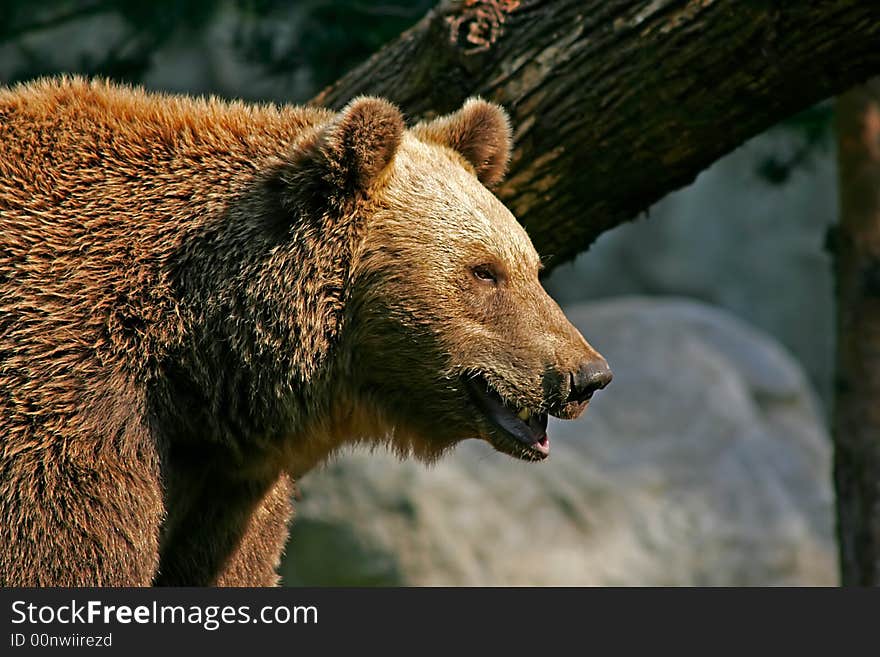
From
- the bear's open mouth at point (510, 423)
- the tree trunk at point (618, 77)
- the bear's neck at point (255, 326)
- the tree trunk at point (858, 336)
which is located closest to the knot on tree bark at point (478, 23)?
the tree trunk at point (618, 77)

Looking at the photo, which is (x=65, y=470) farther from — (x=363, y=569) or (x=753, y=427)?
(x=753, y=427)

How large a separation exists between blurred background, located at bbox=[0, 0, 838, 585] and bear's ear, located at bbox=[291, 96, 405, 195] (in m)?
3.51

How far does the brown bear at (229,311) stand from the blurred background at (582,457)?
11.4 ft

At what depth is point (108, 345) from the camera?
3.52m

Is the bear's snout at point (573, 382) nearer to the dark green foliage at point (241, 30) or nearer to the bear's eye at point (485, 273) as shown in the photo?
the bear's eye at point (485, 273)

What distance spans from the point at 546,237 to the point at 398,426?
1418 millimetres

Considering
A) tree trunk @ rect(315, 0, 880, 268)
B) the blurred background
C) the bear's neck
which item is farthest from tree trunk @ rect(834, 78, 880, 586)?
the bear's neck

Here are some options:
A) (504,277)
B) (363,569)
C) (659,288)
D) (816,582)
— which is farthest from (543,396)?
(659,288)

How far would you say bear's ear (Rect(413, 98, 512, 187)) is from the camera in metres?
4.24

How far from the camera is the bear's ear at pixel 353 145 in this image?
367 centimetres

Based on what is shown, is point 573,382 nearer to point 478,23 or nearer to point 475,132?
point 475,132

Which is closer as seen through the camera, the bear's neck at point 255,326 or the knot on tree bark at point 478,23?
the bear's neck at point 255,326

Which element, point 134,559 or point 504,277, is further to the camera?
point 504,277

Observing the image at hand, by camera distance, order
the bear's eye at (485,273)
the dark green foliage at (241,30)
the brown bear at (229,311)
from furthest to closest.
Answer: the dark green foliage at (241,30) → the bear's eye at (485,273) → the brown bear at (229,311)
